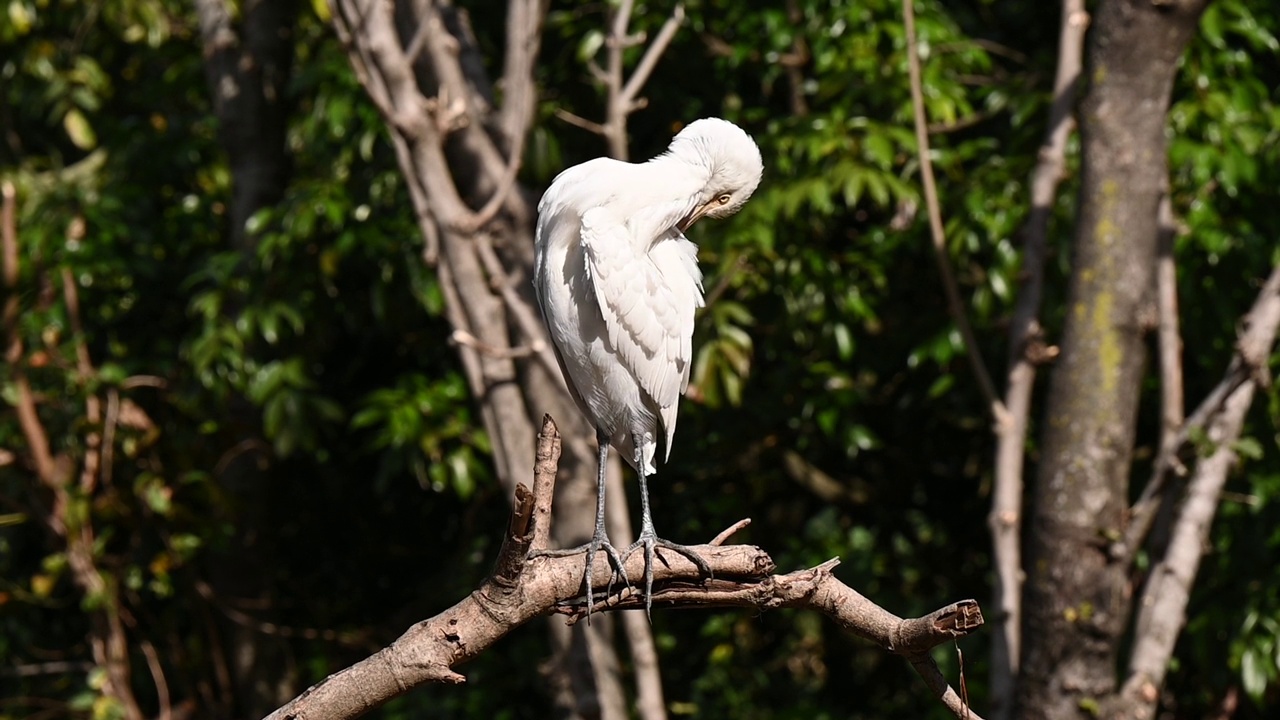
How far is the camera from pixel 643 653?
4.14m

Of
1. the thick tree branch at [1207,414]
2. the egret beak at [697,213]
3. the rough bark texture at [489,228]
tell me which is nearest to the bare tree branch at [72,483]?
the rough bark texture at [489,228]

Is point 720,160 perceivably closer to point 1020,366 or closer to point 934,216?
point 934,216

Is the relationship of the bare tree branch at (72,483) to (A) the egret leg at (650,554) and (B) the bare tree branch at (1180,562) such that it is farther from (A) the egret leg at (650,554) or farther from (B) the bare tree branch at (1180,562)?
(B) the bare tree branch at (1180,562)

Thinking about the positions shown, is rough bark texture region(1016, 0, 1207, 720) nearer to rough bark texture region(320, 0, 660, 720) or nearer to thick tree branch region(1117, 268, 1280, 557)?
thick tree branch region(1117, 268, 1280, 557)

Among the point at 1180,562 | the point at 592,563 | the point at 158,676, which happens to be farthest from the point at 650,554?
the point at 158,676

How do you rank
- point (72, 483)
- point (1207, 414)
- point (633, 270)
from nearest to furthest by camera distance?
point (633, 270)
point (1207, 414)
point (72, 483)

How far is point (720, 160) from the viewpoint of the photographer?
301cm

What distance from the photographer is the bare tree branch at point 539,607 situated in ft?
7.36

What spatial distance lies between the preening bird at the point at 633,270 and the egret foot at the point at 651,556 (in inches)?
4.6

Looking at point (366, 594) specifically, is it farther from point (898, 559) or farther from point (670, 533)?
point (898, 559)

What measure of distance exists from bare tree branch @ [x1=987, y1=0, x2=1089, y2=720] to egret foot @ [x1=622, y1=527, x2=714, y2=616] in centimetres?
176

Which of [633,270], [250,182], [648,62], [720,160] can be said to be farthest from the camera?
[250,182]

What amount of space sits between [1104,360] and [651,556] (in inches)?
74.3

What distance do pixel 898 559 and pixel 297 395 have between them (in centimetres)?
232
